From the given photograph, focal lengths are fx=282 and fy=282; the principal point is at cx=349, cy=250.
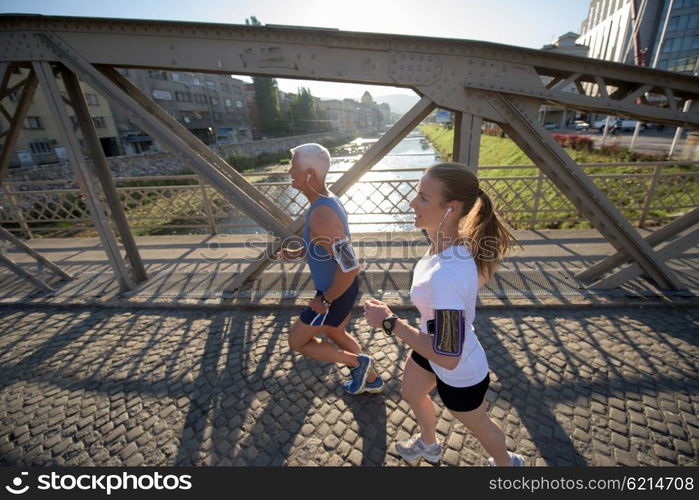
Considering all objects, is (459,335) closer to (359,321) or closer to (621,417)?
(621,417)

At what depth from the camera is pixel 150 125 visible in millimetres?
3320

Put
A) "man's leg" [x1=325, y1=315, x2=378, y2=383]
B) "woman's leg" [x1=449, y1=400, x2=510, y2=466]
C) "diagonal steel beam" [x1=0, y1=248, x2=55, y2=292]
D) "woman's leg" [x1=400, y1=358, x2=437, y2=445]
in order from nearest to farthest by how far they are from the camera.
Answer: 1. "woman's leg" [x1=449, y1=400, x2=510, y2=466]
2. "woman's leg" [x1=400, y1=358, x2=437, y2=445]
3. "man's leg" [x1=325, y1=315, x2=378, y2=383]
4. "diagonal steel beam" [x1=0, y1=248, x2=55, y2=292]

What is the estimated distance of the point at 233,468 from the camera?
79.4 inches

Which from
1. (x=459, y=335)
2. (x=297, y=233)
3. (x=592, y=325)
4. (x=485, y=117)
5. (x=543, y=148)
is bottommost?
(x=592, y=325)

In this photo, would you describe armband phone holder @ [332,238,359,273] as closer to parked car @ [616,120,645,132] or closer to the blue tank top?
the blue tank top

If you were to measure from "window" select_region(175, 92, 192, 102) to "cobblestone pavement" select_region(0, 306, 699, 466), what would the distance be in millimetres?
51145

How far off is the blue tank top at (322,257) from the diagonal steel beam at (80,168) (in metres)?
3.20

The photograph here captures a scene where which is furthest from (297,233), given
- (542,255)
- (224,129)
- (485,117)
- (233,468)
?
(224,129)

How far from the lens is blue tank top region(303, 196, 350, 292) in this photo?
218 cm

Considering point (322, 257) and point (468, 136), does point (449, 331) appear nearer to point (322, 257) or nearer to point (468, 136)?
point (322, 257)

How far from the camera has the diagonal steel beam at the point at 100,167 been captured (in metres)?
3.59

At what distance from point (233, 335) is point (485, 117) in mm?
3927

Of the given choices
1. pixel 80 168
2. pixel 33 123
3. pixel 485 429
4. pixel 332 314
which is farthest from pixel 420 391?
pixel 33 123

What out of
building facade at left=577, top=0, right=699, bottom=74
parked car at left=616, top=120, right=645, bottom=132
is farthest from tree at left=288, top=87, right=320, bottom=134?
parked car at left=616, top=120, right=645, bottom=132
